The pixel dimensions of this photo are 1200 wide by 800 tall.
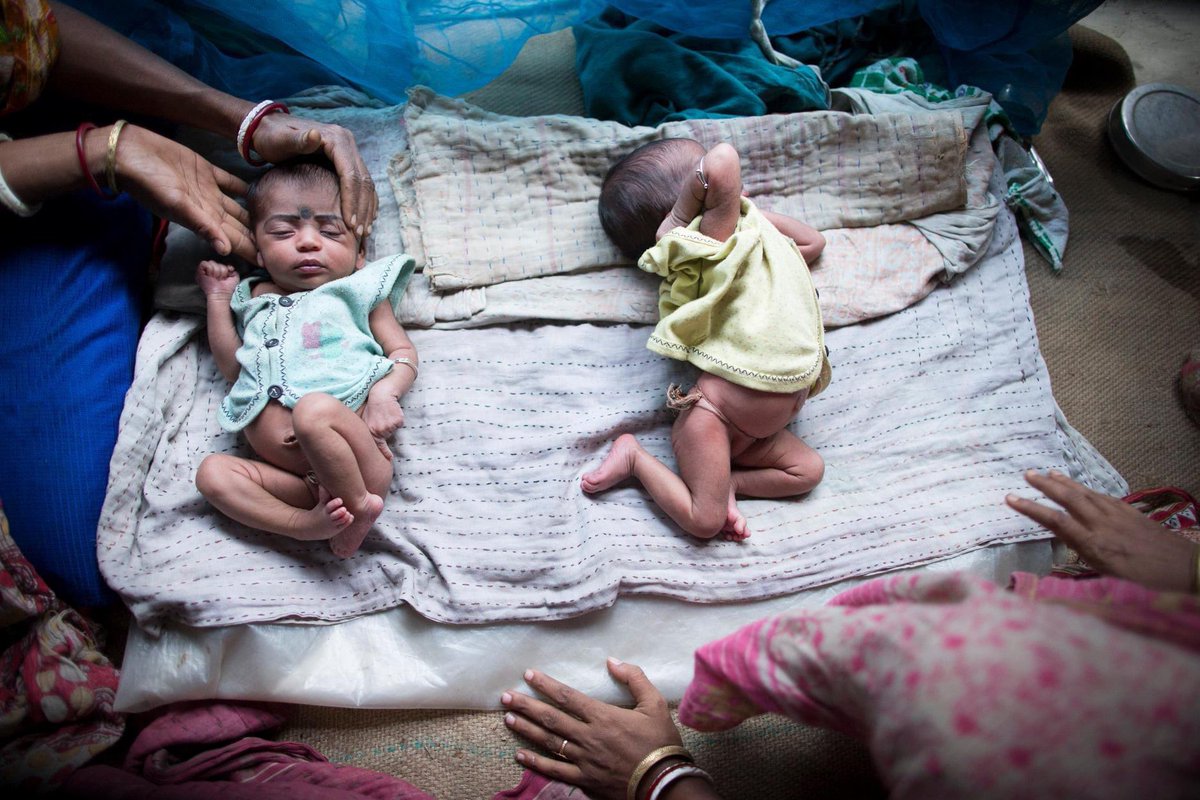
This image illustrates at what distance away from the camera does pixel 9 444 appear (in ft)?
4.15

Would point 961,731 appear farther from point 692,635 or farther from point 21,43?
point 21,43

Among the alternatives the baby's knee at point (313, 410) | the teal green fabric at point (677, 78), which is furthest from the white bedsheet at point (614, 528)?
the teal green fabric at point (677, 78)

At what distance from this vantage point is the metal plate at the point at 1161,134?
6.02ft

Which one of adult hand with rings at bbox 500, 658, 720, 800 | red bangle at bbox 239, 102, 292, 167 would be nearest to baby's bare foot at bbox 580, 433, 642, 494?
adult hand with rings at bbox 500, 658, 720, 800

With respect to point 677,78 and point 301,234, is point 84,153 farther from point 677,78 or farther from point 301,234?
point 677,78

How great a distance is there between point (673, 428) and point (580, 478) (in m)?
0.19

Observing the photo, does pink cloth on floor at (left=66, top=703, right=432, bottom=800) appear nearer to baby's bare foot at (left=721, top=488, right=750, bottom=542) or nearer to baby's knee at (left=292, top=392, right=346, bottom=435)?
baby's knee at (left=292, top=392, right=346, bottom=435)

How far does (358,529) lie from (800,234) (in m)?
1.00

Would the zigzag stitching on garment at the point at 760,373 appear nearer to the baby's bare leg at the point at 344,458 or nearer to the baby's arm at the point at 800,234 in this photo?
the baby's arm at the point at 800,234

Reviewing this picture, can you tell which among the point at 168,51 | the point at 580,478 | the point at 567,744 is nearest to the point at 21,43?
the point at 168,51

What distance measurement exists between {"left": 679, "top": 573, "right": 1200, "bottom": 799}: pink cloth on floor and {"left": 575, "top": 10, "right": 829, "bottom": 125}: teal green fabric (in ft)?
4.22

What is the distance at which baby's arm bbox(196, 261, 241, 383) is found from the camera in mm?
1409

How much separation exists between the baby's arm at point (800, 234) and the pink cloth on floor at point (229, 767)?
120 centimetres

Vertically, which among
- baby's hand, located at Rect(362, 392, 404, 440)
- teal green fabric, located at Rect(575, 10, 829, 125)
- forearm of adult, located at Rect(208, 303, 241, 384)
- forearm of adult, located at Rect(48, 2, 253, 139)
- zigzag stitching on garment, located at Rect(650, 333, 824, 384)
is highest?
forearm of adult, located at Rect(48, 2, 253, 139)
